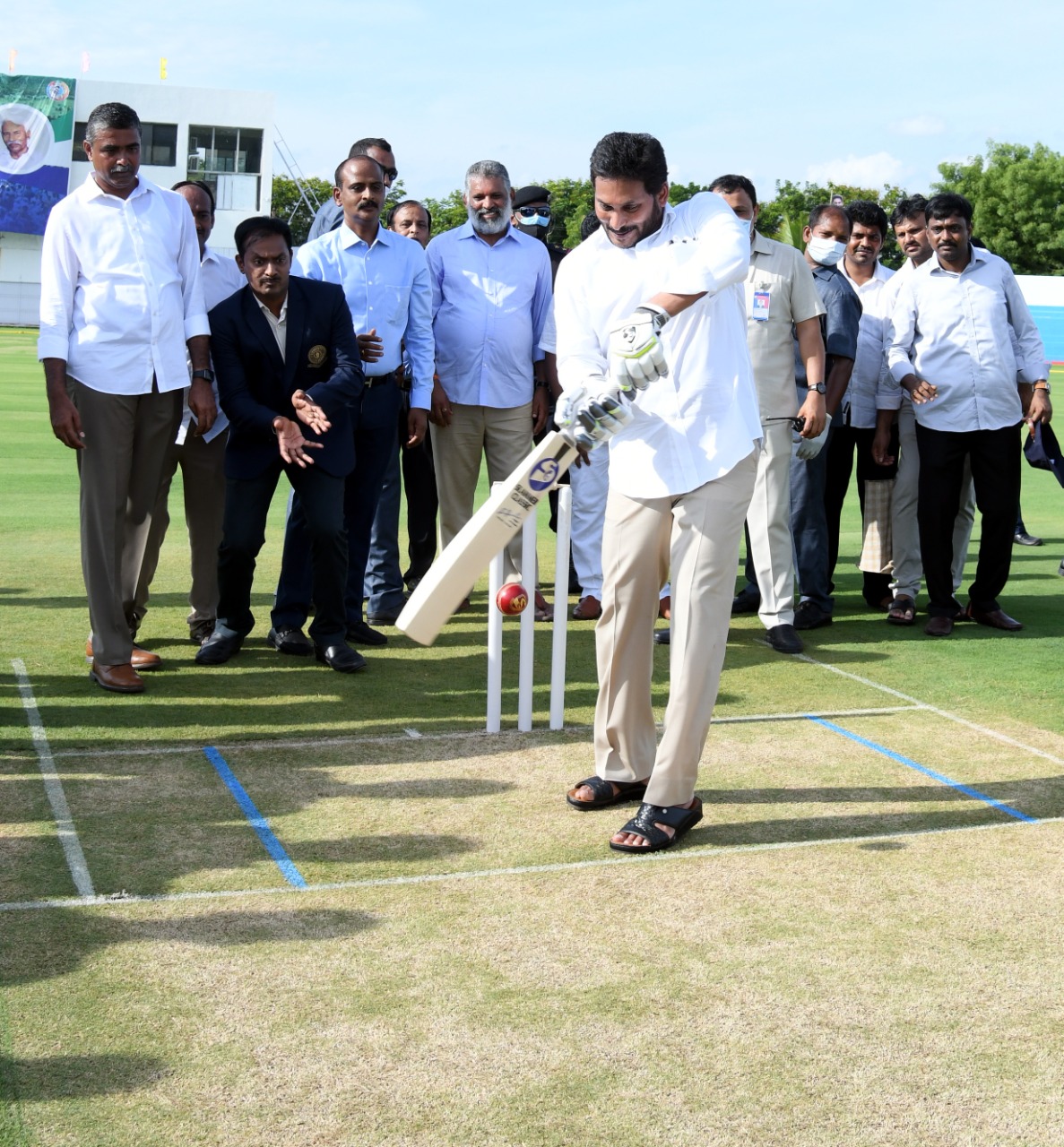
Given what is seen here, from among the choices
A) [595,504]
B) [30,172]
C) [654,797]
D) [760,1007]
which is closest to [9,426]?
[595,504]

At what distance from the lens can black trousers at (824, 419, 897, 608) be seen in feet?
29.1

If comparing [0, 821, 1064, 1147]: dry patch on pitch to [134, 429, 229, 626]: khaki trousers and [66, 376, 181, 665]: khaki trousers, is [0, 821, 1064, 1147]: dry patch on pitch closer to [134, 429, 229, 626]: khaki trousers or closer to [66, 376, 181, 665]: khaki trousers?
[66, 376, 181, 665]: khaki trousers

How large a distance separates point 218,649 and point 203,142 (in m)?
68.0

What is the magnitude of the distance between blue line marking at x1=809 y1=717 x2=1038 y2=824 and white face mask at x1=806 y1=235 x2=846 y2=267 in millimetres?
3213

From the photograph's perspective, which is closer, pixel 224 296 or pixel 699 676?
pixel 699 676

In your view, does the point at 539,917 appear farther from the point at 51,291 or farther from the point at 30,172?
the point at 30,172

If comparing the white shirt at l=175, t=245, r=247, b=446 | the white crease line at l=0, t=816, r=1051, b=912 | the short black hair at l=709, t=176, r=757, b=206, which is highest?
the short black hair at l=709, t=176, r=757, b=206

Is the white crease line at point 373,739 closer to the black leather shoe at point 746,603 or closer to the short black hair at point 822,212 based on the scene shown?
the black leather shoe at point 746,603

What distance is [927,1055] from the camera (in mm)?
3342

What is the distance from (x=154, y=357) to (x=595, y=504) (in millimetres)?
3202

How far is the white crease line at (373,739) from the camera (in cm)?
559

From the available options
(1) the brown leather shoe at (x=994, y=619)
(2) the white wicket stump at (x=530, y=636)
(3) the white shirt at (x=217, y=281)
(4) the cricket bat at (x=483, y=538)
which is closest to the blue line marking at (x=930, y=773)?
(2) the white wicket stump at (x=530, y=636)

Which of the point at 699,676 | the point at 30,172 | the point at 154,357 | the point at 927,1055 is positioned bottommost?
the point at 927,1055

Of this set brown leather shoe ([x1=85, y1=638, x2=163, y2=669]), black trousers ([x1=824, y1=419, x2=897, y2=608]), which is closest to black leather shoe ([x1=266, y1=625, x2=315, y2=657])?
brown leather shoe ([x1=85, y1=638, x2=163, y2=669])
